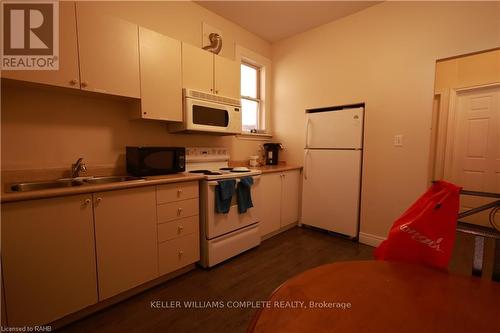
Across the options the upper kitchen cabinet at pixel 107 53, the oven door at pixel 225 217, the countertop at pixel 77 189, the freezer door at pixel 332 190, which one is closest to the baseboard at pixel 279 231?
the freezer door at pixel 332 190

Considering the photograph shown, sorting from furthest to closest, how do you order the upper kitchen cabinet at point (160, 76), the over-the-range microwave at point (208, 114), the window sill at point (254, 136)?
the window sill at point (254, 136), the over-the-range microwave at point (208, 114), the upper kitchen cabinet at point (160, 76)

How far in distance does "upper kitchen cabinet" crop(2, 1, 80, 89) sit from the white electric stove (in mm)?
1198

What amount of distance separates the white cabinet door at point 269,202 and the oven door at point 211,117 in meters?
0.71

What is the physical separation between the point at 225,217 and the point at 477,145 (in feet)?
12.4

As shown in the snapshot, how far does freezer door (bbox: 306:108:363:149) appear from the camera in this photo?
2.67 metres

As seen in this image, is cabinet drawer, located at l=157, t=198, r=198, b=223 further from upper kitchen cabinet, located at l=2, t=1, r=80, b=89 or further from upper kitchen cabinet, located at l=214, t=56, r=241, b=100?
upper kitchen cabinet, located at l=214, t=56, r=241, b=100

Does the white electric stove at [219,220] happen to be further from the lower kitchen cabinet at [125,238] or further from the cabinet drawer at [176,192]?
the lower kitchen cabinet at [125,238]

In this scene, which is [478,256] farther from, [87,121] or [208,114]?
[87,121]

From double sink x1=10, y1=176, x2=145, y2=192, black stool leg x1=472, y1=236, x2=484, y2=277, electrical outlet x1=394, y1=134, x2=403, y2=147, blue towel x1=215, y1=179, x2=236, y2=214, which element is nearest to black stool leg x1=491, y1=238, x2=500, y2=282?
black stool leg x1=472, y1=236, x2=484, y2=277

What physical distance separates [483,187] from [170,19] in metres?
4.70

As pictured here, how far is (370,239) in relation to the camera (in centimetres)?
268

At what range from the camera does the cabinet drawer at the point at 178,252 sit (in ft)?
6.11

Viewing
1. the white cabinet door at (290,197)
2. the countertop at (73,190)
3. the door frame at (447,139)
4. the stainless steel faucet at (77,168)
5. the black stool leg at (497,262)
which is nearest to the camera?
the black stool leg at (497,262)

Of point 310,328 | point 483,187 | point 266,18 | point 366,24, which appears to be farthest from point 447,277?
point 483,187
